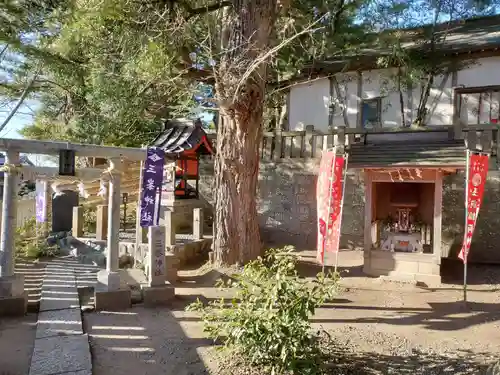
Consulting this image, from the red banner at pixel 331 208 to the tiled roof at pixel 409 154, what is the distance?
1.31m

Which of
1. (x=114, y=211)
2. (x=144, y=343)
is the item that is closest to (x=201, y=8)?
(x=114, y=211)

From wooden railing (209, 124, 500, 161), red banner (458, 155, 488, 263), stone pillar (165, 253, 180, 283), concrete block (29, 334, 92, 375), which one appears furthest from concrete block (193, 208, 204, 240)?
red banner (458, 155, 488, 263)

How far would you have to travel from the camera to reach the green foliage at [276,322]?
462 cm

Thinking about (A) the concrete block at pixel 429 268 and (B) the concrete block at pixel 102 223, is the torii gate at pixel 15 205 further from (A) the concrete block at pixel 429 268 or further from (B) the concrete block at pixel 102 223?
(A) the concrete block at pixel 429 268

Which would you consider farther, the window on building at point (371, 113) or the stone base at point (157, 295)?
the window on building at point (371, 113)

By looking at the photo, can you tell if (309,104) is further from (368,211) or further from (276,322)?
(276,322)

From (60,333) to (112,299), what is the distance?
150cm

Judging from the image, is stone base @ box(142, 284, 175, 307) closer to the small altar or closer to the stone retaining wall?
the small altar

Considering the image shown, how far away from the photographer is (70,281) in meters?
9.04

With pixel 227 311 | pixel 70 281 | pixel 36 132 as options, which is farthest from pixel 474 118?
pixel 36 132

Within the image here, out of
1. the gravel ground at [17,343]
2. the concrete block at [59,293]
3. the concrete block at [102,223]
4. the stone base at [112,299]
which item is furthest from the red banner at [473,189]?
the concrete block at [102,223]

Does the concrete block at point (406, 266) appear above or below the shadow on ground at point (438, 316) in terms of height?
above

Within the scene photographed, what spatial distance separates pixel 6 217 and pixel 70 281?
7.83 feet

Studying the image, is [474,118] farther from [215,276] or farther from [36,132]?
[36,132]
